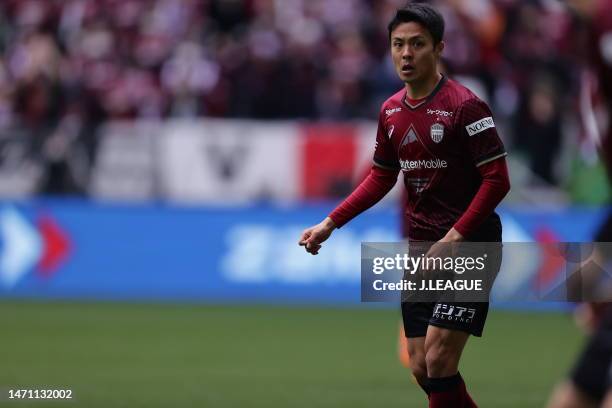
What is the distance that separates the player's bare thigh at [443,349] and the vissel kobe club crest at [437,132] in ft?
3.26

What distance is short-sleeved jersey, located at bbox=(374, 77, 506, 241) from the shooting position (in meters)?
6.80

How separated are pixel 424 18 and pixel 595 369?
2.49m

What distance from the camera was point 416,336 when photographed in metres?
7.19

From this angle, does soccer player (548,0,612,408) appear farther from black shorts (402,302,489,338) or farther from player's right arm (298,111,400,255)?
player's right arm (298,111,400,255)

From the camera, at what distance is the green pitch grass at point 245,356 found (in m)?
10.2

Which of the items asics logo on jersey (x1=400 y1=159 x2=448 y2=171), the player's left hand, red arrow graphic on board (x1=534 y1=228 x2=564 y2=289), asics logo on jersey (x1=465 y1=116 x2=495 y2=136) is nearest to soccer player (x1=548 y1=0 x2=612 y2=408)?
the player's left hand

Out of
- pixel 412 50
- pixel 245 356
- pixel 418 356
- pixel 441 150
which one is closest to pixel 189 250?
pixel 245 356

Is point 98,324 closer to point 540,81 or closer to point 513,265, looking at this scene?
point 513,265

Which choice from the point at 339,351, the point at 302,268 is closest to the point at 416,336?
the point at 339,351

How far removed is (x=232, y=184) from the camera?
59.3 feet

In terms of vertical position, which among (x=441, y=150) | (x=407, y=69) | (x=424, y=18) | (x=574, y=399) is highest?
(x=424, y=18)

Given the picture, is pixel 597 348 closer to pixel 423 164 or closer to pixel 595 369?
pixel 595 369

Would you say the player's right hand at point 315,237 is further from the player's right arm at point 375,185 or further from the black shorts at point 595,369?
the black shorts at point 595,369

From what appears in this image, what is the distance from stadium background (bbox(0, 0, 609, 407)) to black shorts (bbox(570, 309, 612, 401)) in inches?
229
